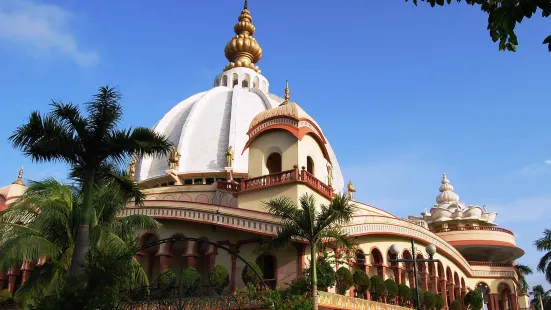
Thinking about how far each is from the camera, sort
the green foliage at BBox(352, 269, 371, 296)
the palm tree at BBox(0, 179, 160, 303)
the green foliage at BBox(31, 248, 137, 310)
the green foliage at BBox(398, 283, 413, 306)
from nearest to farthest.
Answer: the green foliage at BBox(31, 248, 137, 310)
the palm tree at BBox(0, 179, 160, 303)
the green foliage at BBox(352, 269, 371, 296)
the green foliage at BBox(398, 283, 413, 306)

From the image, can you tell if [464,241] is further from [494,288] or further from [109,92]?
[109,92]

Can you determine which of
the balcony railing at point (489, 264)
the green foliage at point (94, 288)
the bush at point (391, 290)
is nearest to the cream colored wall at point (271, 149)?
the bush at point (391, 290)

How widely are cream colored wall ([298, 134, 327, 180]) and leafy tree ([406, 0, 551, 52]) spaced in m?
19.0

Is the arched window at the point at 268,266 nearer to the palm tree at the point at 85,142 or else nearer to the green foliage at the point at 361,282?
the green foliage at the point at 361,282

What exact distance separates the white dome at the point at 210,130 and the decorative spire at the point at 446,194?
541 inches

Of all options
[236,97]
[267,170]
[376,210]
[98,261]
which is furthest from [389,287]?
[236,97]

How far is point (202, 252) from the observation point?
2402 cm

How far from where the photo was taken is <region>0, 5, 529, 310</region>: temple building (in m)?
22.6

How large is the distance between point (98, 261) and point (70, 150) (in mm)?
2730

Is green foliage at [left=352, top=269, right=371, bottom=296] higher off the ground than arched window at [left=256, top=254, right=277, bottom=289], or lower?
lower

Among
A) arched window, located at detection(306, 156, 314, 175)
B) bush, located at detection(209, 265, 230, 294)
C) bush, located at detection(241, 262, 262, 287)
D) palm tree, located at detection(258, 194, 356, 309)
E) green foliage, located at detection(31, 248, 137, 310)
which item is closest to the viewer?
green foliage, located at detection(31, 248, 137, 310)

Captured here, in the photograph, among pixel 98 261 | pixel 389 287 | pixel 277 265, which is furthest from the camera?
pixel 389 287

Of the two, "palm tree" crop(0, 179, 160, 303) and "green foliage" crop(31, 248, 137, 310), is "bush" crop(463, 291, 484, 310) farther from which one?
"green foliage" crop(31, 248, 137, 310)

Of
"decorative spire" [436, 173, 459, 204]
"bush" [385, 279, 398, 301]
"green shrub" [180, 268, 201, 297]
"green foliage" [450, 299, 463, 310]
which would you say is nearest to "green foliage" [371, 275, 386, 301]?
"bush" [385, 279, 398, 301]
